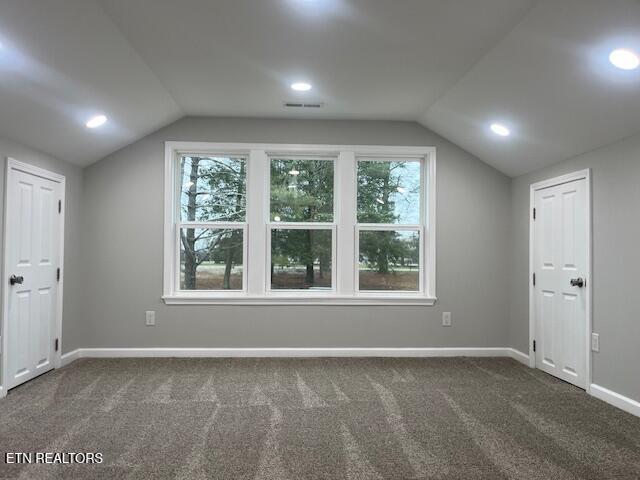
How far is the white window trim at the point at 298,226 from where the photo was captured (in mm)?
4684

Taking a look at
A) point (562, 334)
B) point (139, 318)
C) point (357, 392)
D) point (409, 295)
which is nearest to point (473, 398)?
point (357, 392)

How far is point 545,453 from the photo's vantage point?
98.5 inches

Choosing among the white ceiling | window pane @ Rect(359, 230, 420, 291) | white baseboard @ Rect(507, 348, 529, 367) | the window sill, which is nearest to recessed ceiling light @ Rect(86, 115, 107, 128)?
the white ceiling

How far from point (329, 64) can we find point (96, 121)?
6.60 ft

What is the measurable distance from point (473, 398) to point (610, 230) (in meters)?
1.61

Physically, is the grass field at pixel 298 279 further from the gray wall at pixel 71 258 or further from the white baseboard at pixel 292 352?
the gray wall at pixel 71 258

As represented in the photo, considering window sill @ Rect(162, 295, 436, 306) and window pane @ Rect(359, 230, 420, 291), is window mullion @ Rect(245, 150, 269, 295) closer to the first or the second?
window sill @ Rect(162, 295, 436, 306)

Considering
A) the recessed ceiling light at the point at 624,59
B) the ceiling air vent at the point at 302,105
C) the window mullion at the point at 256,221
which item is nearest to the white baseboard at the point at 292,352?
the window mullion at the point at 256,221

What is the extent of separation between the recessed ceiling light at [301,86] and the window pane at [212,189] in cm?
126

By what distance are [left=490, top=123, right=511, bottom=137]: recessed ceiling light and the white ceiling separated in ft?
0.23

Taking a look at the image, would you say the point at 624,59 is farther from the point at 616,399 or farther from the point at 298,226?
the point at 298,226

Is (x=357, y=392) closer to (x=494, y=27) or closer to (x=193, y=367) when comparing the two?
(x=193, y=367)

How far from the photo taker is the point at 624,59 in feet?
8.16

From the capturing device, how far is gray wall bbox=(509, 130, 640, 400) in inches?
124
